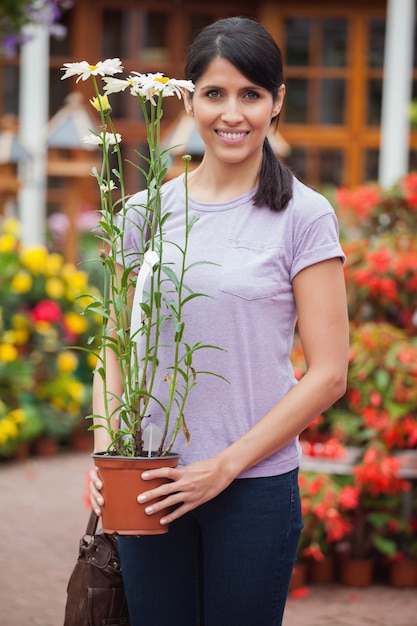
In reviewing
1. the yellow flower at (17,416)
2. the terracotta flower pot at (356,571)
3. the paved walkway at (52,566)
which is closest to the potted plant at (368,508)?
the terracotta flower pot at (356,571)

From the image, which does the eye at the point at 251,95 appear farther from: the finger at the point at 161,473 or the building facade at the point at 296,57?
the building facade at the point at 296,57

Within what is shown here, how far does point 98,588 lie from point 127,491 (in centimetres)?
37

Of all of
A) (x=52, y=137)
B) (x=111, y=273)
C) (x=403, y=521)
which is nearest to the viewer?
(x=111, y=273)

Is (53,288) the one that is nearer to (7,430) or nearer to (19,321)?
(19,321)

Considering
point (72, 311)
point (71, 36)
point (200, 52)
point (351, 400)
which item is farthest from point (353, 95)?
point (200, 52)

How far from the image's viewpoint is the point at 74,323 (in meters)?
8.13

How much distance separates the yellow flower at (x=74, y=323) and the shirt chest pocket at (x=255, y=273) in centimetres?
601

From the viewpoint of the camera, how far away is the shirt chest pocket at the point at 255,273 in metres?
2.18

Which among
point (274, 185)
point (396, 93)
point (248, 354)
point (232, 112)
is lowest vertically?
point (248, 354)

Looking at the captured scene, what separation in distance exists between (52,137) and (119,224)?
738cm

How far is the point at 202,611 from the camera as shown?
2301 millimetres

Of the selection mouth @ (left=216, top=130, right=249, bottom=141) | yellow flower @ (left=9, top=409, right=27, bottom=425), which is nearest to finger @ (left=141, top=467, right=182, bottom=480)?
mouth @ (left=216, top=130, right=249, bottom=141)

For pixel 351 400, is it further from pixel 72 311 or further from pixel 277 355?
pixel 72 311

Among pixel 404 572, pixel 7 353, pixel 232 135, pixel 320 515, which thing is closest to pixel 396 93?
pixel 7 353
